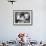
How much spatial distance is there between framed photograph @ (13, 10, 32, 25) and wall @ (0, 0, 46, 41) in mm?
113

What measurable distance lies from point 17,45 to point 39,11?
6.05 ft

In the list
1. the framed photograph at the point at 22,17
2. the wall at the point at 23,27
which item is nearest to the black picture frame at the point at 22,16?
the framed photograph at the point at 22,17

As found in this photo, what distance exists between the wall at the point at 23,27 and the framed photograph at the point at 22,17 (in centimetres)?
11

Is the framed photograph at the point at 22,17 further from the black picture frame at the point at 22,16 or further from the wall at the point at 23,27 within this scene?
the wall at the point at 23,27

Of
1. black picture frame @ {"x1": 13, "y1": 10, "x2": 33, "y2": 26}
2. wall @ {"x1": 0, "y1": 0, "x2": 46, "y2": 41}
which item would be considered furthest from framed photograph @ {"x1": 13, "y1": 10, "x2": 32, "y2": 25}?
wall @ {"x1": 0, "y1": 0, "x2": 46, "y2": 41}

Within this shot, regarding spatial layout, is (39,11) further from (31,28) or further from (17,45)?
(17,45)

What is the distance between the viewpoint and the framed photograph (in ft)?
15.7

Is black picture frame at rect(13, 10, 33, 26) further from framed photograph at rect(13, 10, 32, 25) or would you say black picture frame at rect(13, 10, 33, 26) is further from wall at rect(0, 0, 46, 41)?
wall at rect(0, 0, 46, 41)

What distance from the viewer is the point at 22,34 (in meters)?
3.13

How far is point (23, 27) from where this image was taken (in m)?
4.82

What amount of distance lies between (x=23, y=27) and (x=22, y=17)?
368 millimetres

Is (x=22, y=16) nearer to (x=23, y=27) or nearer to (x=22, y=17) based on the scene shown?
(x=22, y=17)

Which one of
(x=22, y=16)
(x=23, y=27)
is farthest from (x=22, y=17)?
(x=23, y=27)

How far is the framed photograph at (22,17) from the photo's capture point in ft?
15.7
